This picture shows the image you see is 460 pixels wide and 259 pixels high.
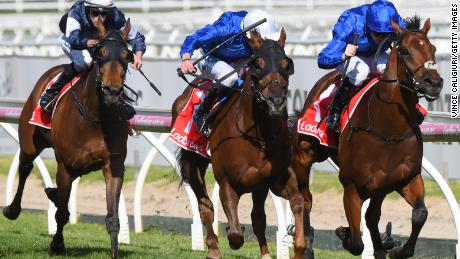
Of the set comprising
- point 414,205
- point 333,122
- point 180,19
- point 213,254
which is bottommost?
point 180,19

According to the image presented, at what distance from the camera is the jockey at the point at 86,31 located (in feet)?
32.2

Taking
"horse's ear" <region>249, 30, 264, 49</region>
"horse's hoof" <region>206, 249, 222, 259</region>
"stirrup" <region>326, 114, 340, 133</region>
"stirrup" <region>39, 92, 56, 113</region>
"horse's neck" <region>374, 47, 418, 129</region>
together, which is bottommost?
"horse's hoof" <region>206, 249, 222, 259</region>

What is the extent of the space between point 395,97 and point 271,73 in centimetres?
86

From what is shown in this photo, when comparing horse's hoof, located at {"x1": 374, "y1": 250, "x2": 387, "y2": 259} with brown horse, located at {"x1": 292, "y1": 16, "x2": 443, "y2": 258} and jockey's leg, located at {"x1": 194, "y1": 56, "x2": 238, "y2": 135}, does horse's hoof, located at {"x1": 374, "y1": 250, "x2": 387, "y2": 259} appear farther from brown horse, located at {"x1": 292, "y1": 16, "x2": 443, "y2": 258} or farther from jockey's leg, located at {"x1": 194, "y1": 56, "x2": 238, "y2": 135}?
jockey's leg, located at {"x1": 194, "y1": 56, "x2": 238, "y2": 135}

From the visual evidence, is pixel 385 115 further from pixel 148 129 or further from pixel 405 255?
pixel 148 129

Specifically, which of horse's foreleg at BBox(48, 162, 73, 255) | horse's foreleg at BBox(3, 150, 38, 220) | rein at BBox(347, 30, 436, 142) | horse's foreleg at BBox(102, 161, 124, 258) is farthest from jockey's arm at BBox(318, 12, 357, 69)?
horse's foreleg at BBox(3, 150, 38, 220)

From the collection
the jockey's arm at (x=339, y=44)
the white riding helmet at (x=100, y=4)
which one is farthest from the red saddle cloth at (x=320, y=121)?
the white riding helmet at (x=100, y=4)

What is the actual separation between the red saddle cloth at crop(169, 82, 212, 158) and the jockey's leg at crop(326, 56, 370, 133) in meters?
0.87

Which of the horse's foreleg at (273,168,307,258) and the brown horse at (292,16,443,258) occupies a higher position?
the brown horse at (292,16,443,258)

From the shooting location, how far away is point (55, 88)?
10297 millimetres

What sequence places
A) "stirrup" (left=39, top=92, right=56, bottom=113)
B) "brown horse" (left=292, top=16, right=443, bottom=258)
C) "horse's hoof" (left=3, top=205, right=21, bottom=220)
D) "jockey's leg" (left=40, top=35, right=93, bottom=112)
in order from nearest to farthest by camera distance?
"brown horse" (left=292, top=16, right=443, bottom=258) < "jockey's leg" (left=40, top=35, right=93, bottom=112) < "stirrup" (left=39, top=92, right=56, bottom=113) < "horse's hoof" (left=3, top=205, right=21, bottom=220)

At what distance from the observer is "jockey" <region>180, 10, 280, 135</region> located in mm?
9297

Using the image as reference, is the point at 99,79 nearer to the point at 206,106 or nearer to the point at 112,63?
the point at 112,63

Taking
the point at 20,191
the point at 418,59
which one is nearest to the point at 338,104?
the point at 418,59
